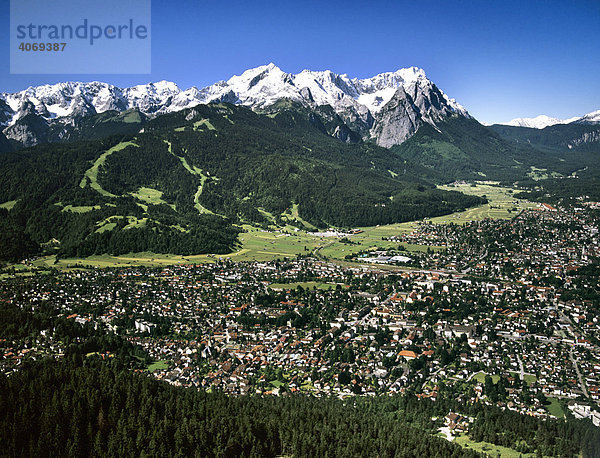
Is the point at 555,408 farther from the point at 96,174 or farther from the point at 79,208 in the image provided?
the point at 96,174

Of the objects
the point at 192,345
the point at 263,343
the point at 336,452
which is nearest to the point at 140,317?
the point at 192,345

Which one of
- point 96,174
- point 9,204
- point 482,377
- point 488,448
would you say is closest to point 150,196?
point 96,174

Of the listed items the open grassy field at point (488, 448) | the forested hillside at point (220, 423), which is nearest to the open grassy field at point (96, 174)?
the forested hillside at point (220, 423)

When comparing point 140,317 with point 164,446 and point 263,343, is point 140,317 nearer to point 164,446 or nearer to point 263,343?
point 263,343

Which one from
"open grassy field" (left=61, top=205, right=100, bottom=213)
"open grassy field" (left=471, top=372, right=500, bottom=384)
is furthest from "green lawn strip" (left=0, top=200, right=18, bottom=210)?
"open grassy field" (left=471, top=372, right=500, bottom=384)

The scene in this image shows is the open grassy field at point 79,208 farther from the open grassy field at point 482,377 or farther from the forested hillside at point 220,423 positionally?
the open grassy field at point 482,377

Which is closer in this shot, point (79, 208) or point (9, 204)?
point (79, 208)
